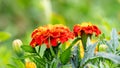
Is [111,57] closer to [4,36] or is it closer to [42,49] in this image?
[42,49]

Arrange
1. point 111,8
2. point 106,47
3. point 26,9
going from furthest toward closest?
point 26,9, point 111,8, point 106,47

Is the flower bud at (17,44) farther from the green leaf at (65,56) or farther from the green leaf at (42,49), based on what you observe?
the green leaf at (65,56)

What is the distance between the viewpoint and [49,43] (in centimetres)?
117

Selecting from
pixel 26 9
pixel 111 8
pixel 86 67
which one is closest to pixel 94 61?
pixel 86 67

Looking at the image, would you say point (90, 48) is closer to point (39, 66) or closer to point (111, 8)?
point (39, 66)

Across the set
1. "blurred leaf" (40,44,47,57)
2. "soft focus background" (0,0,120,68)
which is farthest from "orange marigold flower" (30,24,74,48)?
"soft focus background" (0,0,120,68)

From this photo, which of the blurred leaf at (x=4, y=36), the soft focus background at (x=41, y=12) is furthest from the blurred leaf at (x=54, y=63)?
the soft focus background at (x=41, y=12)

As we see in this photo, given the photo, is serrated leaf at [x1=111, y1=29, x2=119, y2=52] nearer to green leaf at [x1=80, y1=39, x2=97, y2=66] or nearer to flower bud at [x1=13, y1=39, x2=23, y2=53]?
green leaf at [x1=80, y1=39, x2=97, y2=66]

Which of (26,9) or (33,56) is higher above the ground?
(26,9)

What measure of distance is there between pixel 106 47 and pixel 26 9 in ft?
9.30

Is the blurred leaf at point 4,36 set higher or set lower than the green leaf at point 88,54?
higher

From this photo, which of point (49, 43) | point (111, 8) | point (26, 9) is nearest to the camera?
point (49, 43)

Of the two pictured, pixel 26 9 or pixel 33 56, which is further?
pixel 26 9

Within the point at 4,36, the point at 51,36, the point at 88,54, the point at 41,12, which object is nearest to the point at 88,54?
the point at 88,54
